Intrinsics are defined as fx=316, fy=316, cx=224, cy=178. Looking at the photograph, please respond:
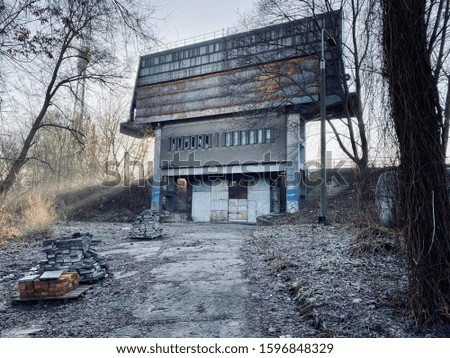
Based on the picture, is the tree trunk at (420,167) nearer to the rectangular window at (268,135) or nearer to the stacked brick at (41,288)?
the stacked brick at (41,288)

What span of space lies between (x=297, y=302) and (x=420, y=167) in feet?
8.20

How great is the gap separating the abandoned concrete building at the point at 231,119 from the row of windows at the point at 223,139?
0.07 m

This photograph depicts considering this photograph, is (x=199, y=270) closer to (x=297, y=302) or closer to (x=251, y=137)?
(x=297, y=302)

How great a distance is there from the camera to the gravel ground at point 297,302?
3.47m

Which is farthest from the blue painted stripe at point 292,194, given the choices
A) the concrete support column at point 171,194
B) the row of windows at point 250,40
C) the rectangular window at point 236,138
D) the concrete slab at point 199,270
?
the concrete slab at point 199,270

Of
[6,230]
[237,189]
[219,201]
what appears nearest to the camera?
[6,230]

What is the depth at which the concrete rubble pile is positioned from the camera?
12.7 m

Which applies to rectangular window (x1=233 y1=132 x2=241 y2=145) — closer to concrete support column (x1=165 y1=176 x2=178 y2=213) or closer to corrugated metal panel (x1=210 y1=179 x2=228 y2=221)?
corrugated metal panel (x1=210 y1=179 x2=228 y2=221)

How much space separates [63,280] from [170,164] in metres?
19.8

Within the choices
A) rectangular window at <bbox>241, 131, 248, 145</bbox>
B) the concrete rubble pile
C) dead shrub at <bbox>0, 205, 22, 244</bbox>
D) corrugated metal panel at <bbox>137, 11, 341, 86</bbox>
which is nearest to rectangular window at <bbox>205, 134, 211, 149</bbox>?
rectangular window at <bbox>241, 131, 248, 145</bbox>

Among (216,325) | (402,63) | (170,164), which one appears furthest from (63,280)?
(170,164)

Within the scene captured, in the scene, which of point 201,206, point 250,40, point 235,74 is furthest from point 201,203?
point 250,40

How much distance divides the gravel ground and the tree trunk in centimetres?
33

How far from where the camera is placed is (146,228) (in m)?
12.8
